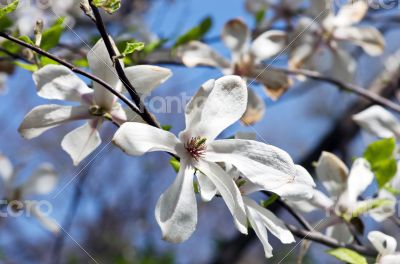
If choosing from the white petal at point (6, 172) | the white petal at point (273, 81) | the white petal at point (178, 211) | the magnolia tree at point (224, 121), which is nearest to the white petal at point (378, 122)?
the magnolia tree at point (224, 121)

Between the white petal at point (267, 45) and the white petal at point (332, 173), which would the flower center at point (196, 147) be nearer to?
Result: the white petal at point (332, 173)

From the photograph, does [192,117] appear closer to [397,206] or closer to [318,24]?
[397,206]

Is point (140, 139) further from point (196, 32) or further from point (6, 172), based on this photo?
point (6, 172)

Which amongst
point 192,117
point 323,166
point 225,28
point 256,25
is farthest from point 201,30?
point 192,117

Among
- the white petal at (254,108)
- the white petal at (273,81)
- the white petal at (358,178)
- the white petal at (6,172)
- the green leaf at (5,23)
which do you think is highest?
the green leaf at (5,23)

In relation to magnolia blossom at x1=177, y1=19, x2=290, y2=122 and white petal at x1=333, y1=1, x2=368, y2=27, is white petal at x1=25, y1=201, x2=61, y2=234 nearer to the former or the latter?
magnolia blossom at x1=177, y1=19, x2=290, y2=122

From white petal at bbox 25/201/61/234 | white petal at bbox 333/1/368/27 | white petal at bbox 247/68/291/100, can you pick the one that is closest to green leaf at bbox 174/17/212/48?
white petal at bbox 247/68/291/100

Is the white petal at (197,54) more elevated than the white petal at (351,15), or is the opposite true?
the white petal at (197,54)
